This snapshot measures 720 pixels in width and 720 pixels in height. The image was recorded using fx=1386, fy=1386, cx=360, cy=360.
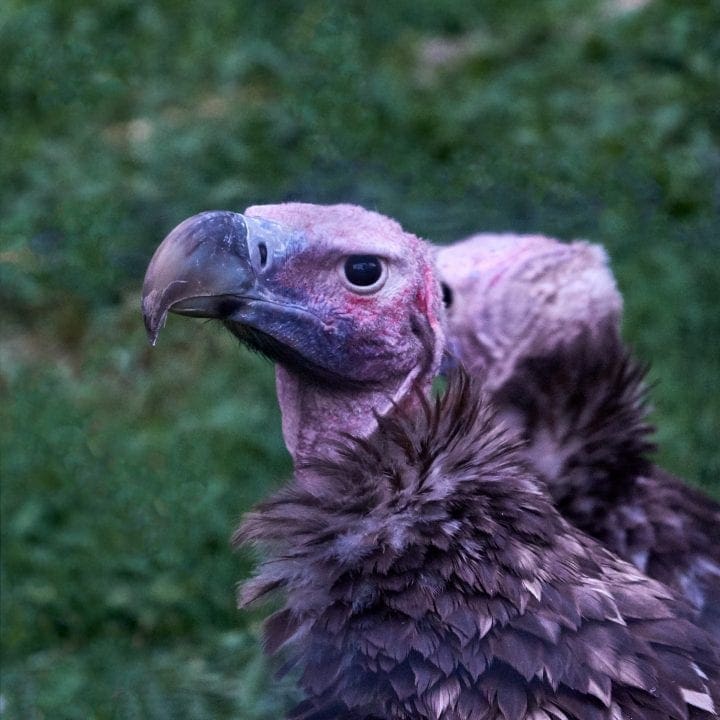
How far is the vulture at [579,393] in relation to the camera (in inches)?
131

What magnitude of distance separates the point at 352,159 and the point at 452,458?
3.64m

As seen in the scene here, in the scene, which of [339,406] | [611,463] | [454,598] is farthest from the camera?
[611,463]

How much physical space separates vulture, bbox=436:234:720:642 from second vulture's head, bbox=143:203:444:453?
1.23ft

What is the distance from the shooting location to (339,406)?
2736 mm

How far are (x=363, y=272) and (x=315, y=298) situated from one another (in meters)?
0.11

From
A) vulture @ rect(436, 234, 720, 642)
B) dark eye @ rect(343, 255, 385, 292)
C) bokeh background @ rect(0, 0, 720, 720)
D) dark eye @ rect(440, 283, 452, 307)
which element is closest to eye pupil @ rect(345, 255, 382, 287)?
dark eye @ rect(343, 255, 385, 292)

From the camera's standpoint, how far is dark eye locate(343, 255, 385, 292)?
104 inches

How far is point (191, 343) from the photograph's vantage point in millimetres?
5656

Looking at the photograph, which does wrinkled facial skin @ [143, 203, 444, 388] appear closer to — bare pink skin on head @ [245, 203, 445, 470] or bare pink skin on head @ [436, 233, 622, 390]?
bare pink skin on head @ [245, 203, 445, 470]

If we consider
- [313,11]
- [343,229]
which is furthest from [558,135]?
[343,229]

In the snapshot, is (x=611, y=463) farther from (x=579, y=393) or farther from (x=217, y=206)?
(x=217, y=206)

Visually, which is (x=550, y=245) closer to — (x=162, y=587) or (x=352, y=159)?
(x=162, y=587)

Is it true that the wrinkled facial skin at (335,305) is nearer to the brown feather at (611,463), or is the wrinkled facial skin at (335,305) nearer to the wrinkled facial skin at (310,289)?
the wrinkled facial skin at (310,289)

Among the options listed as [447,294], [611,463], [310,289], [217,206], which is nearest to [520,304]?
[447,294]
